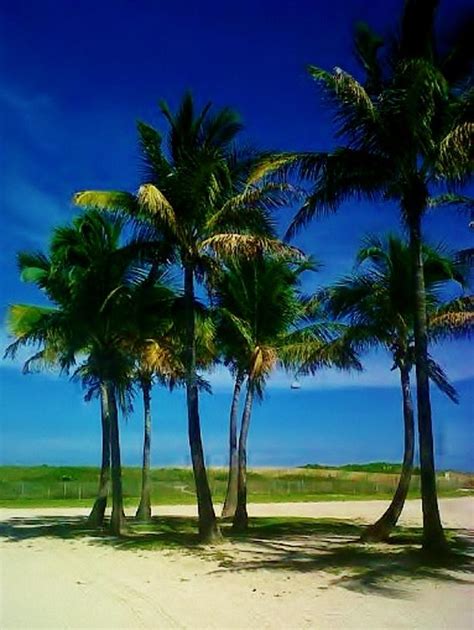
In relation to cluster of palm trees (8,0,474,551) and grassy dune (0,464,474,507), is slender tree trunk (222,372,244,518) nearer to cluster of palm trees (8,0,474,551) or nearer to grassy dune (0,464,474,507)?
cluster of palm trees (8,0,474,551)

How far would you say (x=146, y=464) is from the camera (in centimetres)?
2703

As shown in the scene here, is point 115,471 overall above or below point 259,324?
below

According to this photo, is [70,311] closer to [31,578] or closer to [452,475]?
[31,578]

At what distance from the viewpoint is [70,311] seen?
21609 mm

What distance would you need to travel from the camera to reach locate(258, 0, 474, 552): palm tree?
556 inches

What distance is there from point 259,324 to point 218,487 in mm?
27623

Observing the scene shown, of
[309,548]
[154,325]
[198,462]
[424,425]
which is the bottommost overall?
[309,548]

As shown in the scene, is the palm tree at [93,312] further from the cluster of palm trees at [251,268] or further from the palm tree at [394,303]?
the palm tree at [394,303]

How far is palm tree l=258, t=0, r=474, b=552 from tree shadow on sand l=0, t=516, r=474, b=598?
1338 millimetres

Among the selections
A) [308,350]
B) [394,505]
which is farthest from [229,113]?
[394,505]

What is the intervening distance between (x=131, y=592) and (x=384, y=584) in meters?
3.77

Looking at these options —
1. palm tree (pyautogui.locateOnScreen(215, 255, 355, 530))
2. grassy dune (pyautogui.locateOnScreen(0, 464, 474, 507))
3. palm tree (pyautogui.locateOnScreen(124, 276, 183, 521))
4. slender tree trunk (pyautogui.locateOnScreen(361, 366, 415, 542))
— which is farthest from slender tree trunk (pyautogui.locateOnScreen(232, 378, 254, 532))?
grassy dune (pyautogui.locateOnScreen(0, 464, 474, 507))

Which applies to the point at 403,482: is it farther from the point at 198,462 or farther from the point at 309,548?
the point at 198,462

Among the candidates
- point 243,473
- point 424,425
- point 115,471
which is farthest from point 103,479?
point 424,425
